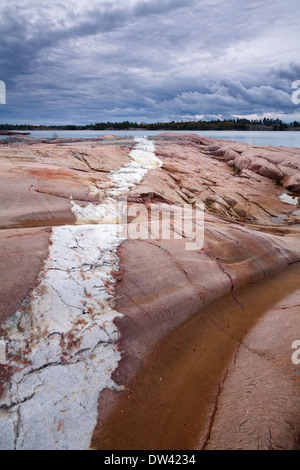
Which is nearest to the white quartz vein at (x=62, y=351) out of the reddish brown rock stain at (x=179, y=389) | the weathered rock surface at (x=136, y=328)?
the weathered rock surface at (x=136, y=328)

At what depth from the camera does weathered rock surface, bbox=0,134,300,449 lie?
337 cm

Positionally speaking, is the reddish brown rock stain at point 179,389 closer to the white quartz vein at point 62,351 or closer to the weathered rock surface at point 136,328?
the weathered rock surface at point 136,328

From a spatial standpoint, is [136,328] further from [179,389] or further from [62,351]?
[62,351]

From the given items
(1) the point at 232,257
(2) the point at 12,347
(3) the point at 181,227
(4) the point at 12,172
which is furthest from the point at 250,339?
(4) the point at 12,172

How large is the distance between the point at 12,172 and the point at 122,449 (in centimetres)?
880

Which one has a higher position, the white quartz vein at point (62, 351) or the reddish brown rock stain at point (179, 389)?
the white quartz vein at point (62, 351)

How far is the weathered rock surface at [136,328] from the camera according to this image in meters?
3.37

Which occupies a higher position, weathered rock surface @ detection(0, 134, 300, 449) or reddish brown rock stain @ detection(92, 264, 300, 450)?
weathered rock surface @ detection(0, 134, 300, 449)

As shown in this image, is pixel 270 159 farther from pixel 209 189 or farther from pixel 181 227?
pixel 181 227

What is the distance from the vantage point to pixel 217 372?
455 cm

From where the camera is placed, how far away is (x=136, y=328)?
4.77m

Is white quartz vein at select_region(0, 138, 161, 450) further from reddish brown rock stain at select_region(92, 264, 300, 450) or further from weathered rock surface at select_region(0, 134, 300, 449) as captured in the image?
Result: reddish brown rock stain at select_region(92, 264, 300, 450)

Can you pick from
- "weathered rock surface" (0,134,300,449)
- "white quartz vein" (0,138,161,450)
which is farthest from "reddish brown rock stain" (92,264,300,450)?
"white quartz vein" (0,138,161,450)

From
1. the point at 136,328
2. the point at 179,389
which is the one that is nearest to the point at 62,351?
the point at 136,328
